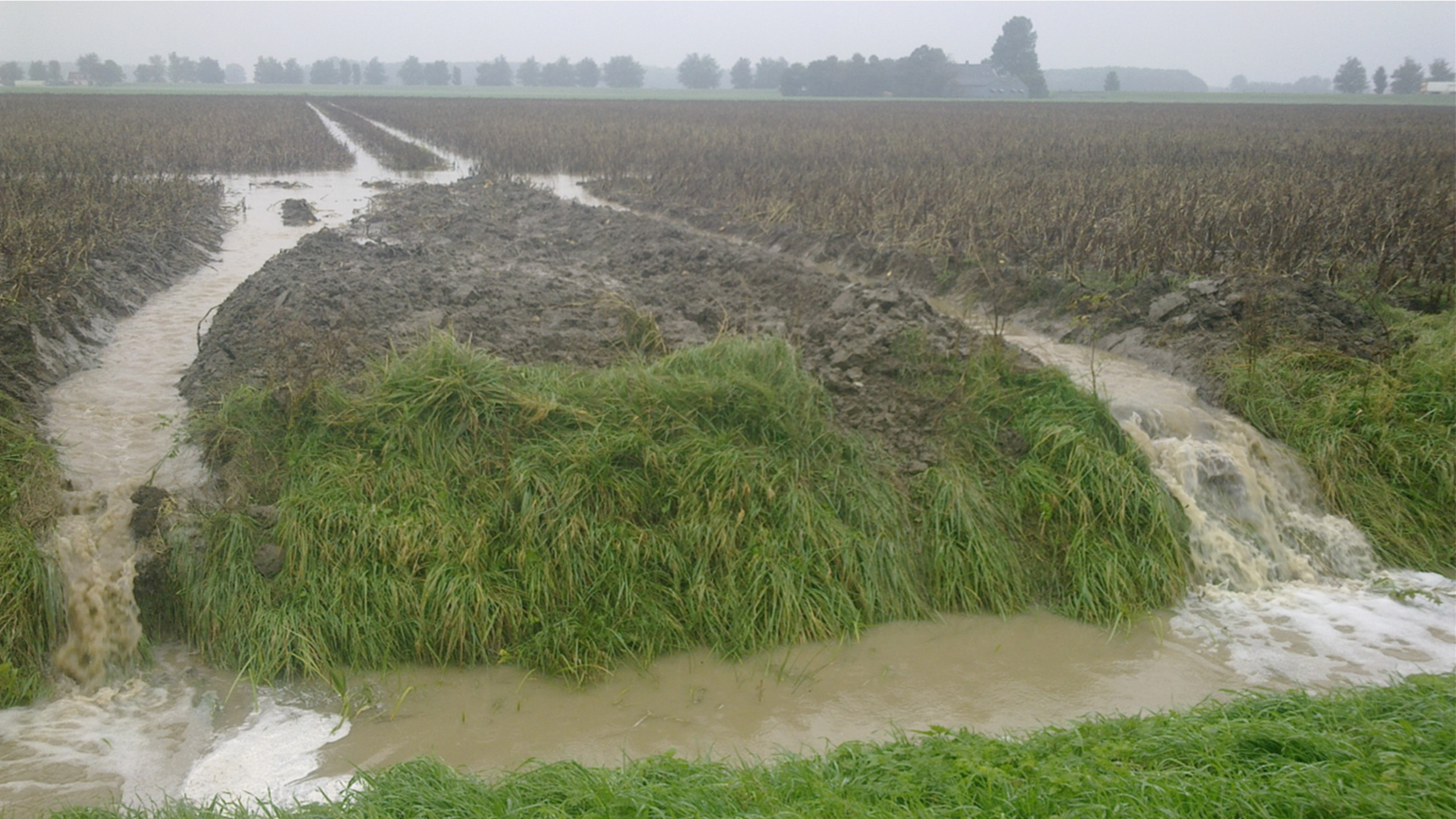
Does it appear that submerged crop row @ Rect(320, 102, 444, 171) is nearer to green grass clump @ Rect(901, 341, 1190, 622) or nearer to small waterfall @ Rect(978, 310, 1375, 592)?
green grass clump @ Rect(901, 341, 1190, 622)

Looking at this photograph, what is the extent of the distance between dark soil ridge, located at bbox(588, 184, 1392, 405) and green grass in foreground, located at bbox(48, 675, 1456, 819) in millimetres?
4639

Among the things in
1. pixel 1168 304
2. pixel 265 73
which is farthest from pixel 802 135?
pixel 265 73

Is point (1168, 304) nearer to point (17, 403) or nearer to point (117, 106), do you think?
point (17, 403)

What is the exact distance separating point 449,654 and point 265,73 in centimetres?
15984

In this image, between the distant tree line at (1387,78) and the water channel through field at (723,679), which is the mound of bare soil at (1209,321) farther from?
the distant tree line at (1387,78)

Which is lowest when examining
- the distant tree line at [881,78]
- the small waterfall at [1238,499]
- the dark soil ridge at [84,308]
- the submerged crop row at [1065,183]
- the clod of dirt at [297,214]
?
the small waterfall at [1238,499]

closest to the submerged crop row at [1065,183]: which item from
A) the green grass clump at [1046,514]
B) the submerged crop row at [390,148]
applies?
the submerged crop row at [390,148]

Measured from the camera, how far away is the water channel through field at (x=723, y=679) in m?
4.36

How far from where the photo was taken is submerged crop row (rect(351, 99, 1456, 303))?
1062 cm

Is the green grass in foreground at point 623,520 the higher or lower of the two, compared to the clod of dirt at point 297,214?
lower

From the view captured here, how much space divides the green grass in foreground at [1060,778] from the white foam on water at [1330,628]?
4.08 ft

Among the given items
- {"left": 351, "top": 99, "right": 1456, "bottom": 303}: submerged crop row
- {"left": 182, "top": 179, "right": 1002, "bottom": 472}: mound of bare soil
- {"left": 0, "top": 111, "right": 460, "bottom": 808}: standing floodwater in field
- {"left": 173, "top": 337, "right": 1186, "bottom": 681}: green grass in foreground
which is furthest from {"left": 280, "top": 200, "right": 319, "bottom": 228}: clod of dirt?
{"left": 173, "top": 337, "right": 1186, "bottom": 681}: green grass in foreground

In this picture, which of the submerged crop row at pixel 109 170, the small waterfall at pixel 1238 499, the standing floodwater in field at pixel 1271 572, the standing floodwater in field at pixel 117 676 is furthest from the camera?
the submerged crop row at pixel 109 170

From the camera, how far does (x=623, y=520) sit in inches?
219
